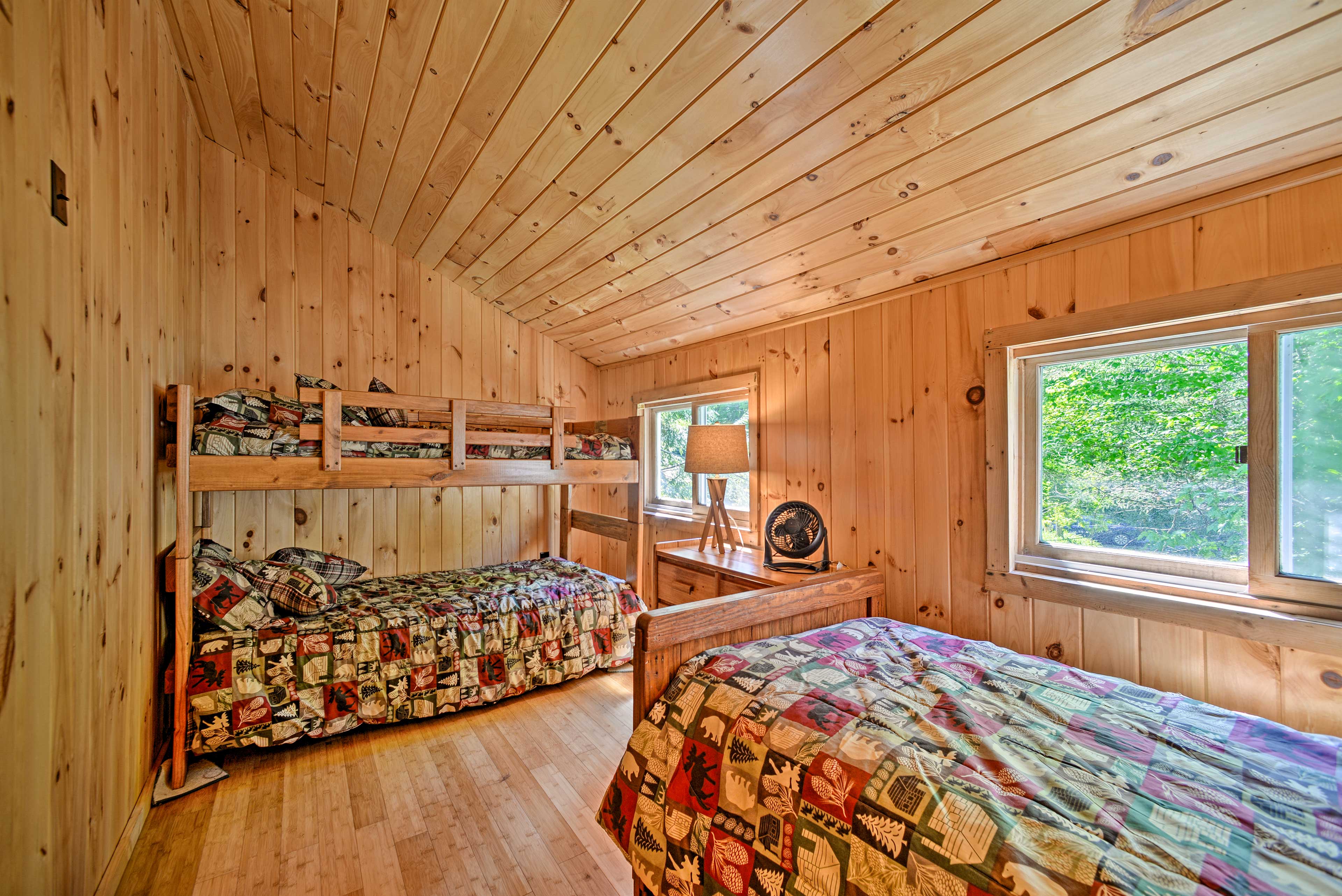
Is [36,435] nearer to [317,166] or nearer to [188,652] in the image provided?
[188,652]

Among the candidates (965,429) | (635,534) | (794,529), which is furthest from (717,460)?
(965,429)

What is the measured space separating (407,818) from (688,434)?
1.90 metres

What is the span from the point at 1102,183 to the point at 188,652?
134 inches

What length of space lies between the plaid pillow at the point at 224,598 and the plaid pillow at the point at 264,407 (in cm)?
63

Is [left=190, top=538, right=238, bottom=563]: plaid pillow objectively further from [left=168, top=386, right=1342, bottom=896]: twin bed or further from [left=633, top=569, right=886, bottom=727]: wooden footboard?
[left=633, top=569, right=886, bottom=727]: wooden footboard

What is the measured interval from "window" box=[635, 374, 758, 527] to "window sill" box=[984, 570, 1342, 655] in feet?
4.57

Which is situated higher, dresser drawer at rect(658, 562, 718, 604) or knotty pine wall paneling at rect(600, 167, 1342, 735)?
knotty pine wall paneling at rect(600, 167, 1342, 735)

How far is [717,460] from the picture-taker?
272 cm

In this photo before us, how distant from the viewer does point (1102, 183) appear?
1541 mm

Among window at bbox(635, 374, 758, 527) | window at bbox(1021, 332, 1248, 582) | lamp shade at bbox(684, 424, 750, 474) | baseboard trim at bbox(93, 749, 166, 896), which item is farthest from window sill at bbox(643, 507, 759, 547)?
baseboard trim at bbox(93, 749, 166, 896)

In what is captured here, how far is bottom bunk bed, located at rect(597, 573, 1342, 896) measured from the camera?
2.69 feet

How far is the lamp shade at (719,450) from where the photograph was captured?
272 centimetres

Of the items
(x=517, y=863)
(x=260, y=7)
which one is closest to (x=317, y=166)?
(x=260, y=7)

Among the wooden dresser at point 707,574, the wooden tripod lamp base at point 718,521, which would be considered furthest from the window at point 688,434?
A: the wooden dresser at point 707,574
